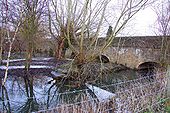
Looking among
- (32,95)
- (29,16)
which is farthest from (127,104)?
(29,16)

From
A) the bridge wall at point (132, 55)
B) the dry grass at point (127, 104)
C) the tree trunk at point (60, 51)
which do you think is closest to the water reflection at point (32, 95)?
the dry grass at point (127, 104)

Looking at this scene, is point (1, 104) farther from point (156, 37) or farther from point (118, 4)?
point (156, 37)

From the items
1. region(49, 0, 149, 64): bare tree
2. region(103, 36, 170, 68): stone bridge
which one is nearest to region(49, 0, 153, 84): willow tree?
region(49, 0, 149, 64): bare tree

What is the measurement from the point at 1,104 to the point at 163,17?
10.6m

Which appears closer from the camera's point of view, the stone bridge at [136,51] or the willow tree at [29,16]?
the willow tree at [29,16]

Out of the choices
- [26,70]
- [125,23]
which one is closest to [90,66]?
[125,23]

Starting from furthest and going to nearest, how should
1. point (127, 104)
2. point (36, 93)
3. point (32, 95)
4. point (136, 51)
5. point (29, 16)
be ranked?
point (136, 51), point (29, 16), point (36, 93), point (32, 95), point (127, 104)

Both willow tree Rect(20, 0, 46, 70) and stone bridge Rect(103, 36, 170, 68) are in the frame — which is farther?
stone bridge Rect(103, 36, 170, 68)

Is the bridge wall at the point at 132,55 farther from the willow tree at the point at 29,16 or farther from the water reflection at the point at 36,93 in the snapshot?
the willow tree at the point at 29,16

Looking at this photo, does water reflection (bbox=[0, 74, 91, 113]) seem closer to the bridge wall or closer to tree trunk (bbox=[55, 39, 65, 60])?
tree trunk (bbox=[55, 39, 65, 60])

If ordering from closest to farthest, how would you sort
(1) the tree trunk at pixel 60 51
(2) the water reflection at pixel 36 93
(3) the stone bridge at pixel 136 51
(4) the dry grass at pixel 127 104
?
(4) the dry grass at pixel 127 104 < (2) the water reflection at pixel 36 93 < (3) the stone bridge at pixel 136 51 < (1) the tree trunk at pixel 60 51

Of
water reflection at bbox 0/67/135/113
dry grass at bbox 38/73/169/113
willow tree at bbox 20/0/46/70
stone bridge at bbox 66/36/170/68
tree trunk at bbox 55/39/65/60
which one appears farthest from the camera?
tree trunk at bbox 55/39/65/60

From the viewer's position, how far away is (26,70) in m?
12.5

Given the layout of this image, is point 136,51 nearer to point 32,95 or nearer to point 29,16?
point 29,16
